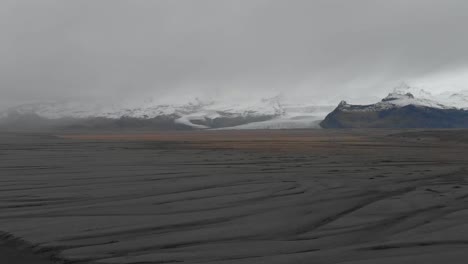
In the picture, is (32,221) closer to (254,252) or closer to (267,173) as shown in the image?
(254,252)

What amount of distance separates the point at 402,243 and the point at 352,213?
291 centimetres

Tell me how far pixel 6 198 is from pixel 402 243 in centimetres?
1069

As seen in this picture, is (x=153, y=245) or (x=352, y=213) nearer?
(x=153, y=245)

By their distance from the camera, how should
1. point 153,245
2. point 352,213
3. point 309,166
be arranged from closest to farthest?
point 153,245 → point 352,213 → point 309,166

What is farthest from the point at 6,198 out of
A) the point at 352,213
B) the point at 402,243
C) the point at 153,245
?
the point at 402,243

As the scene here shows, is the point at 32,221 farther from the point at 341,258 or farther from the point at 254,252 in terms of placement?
the point at 341,258

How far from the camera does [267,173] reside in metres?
20.9

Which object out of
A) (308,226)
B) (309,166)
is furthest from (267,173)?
(308,226)

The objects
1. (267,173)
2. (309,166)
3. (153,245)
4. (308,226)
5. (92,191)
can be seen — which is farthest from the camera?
(309,166)

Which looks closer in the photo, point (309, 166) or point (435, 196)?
point (435, 196)

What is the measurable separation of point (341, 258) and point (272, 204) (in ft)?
17.2

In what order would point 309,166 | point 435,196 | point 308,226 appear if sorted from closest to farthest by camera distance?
point 308,226, point 435,196, point 309,166

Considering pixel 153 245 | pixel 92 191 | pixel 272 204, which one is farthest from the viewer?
pixel 92 191

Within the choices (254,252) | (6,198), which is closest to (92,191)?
(6,198)
